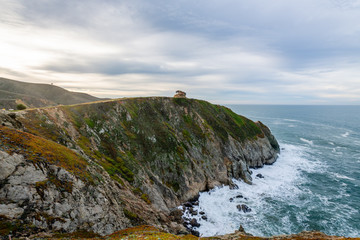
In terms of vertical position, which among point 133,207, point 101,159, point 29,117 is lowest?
point 133,207

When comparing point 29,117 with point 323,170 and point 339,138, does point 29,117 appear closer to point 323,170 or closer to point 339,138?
point 323,170

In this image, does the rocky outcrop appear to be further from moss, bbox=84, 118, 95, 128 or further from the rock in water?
the rock in water

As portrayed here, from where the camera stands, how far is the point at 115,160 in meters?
35.0

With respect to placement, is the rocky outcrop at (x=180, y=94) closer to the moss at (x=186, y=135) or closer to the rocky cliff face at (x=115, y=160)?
the rocky cliff face at (x=115, y=160)

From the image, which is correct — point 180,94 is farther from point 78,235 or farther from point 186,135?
point 78,235

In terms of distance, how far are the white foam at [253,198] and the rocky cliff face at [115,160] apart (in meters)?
3.88

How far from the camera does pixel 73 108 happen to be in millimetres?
41156

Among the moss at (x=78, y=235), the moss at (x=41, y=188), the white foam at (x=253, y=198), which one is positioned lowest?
the white foam at (x=253, y=198)

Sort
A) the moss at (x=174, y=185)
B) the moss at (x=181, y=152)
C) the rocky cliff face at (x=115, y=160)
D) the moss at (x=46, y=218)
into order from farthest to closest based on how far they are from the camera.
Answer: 1. the moss at (x=181, y=152)
2. the moss at (x=174, y=185)
3. the rocky cliff face at (x=115, y=160)
4. the moss at (x=46, y=218)

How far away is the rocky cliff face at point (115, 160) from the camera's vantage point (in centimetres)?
1638

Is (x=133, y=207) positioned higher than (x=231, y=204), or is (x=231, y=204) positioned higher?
(x=133, y=207)

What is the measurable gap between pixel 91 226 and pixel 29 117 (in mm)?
22250

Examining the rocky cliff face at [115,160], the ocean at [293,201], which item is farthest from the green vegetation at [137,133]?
the ocean at [293,201]

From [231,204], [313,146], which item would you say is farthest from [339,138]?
[231,204]
